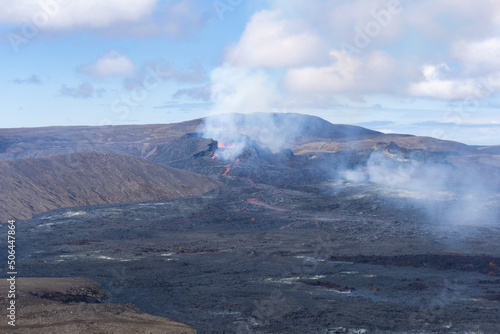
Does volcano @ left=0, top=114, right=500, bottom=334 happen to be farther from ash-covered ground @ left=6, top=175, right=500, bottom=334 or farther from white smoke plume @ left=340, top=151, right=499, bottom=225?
white smoke plume @ left=340, top=151, right=499, bottom=225

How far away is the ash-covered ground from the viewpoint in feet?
53.5

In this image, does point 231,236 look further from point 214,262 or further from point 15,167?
point 15,167

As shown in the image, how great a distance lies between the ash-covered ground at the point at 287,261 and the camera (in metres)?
16.3

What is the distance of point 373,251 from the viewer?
26438 millimetres

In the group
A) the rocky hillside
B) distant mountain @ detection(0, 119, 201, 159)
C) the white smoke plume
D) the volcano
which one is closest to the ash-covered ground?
the volcano

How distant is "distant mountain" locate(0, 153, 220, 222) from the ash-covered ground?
11.7 ft

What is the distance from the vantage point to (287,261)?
24.7m

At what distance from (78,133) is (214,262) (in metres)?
118

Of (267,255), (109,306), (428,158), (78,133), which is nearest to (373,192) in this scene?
(267,255)

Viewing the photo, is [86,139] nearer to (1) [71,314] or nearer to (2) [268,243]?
(2) [268,243]

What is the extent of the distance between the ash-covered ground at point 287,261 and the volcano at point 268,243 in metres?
0.10

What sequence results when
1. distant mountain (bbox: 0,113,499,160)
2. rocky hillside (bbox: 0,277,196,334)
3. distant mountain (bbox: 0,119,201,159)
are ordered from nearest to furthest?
rocky hillside (bbox: 0,277,196,334)
distant mountain (bbox: 0,119,201,159)
distant mountain (bbox: 0,113,499,160)

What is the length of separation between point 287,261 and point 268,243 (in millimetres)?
5225

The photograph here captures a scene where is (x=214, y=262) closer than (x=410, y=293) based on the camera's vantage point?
No
